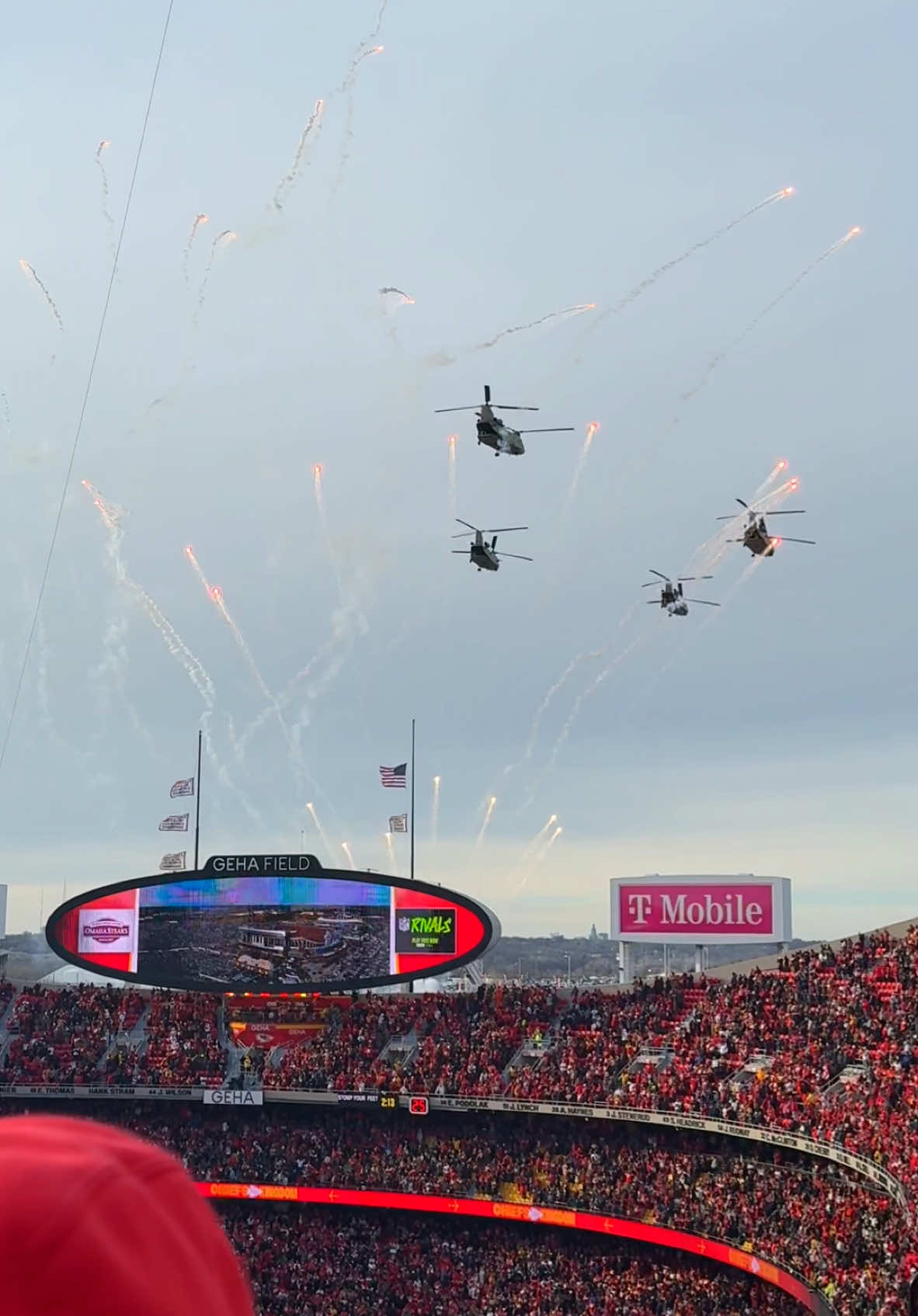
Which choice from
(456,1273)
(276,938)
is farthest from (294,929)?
(456,1273)

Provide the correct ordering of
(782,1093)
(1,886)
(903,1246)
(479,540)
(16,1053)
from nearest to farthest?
(903,1246) < (782,1093) < (479,540) < (16,1053) < (1,886)

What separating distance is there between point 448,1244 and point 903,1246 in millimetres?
27539

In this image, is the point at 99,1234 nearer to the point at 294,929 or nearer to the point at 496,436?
the point at 496,436

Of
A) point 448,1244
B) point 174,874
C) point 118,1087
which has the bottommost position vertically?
point 448,1244

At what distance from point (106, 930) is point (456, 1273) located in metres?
24.6

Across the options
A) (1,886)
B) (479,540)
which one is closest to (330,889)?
(479,540)

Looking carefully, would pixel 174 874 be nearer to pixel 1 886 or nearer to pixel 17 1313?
pixel 1 886

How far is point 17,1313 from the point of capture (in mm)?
1870

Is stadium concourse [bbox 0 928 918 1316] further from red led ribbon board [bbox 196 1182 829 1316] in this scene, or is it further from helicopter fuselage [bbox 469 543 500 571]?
helicopter fuselage [bbox 469 543 500 571]

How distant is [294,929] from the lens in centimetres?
6619

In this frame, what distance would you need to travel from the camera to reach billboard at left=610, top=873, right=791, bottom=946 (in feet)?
222

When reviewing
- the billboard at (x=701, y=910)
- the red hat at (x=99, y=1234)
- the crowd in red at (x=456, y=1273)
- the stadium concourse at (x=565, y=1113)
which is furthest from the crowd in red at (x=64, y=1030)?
the red hat at (x=99, y=1234)

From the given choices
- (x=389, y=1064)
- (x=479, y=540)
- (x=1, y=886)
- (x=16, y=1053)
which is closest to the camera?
(x=479, y=540)

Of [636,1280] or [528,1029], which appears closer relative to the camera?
[636,1280]
